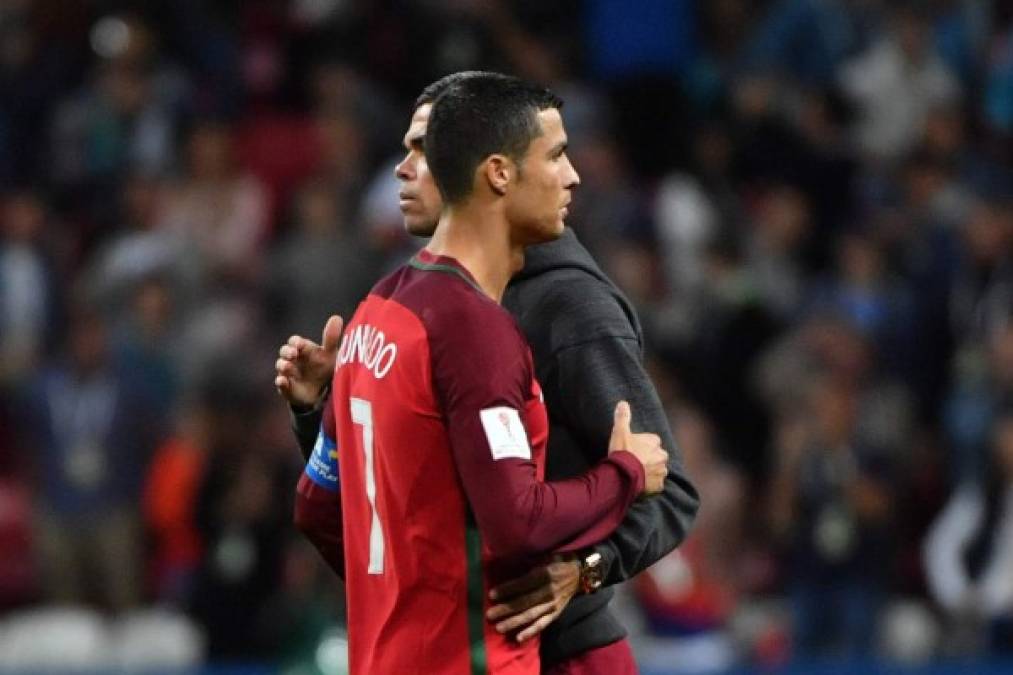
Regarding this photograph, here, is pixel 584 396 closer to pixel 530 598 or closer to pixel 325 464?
pixel 530 598

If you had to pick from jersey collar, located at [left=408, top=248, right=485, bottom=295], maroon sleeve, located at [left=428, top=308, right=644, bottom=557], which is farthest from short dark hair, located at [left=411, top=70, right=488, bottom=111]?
maroon sleeve, located at [left=428, top=308, right=644, bottom=557]

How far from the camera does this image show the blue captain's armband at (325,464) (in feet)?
13.7

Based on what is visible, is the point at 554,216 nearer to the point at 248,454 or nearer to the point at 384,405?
the point at 384,405

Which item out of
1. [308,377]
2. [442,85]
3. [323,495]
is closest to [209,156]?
[308,377]

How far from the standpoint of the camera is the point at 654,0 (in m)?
11.7

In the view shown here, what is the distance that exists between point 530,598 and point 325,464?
1.89 feet

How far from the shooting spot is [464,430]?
368 centimetres

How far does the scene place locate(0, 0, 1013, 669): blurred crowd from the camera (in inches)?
358

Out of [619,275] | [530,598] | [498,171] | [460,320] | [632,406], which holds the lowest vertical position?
[530,598]

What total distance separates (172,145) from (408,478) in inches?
309

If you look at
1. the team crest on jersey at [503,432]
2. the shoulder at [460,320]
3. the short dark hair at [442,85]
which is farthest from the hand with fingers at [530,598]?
the short dark hair at [442,85]

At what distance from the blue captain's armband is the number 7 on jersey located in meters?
0.29

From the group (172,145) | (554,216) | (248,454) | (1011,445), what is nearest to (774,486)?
(1011,445)

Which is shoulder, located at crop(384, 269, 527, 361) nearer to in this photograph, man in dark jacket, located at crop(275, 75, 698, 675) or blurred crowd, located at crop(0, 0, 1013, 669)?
man in dark jacket, located at crop(275, 75, 698, 675)
